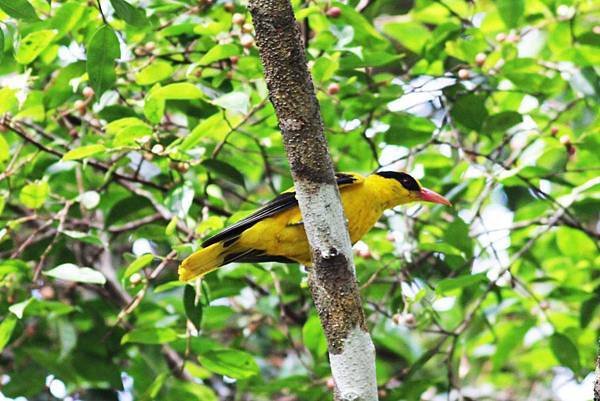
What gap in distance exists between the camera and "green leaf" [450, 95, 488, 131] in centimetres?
452

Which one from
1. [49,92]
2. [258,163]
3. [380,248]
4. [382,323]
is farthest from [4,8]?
[382,323]

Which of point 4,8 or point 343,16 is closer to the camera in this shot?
point 4,8

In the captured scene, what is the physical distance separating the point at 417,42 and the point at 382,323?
1509mm

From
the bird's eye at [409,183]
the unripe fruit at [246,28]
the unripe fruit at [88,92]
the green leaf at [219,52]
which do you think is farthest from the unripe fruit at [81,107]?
the bird's eye at [409,183]

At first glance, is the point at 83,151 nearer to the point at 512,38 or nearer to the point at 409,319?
the point at 409,319

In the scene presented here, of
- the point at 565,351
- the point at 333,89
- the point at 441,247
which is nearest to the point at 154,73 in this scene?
the point at 333,89

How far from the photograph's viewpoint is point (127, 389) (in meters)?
5.12

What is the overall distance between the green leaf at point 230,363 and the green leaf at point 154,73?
1173 millimetres

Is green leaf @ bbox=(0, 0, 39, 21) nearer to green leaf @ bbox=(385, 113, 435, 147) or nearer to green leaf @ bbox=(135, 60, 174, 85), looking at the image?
green leaf @ bbox=(135, 60, 174, 85)

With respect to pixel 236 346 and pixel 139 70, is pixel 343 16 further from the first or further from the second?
pixel 236 346

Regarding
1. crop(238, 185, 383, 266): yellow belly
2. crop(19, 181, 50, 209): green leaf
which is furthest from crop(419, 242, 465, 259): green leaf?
crop(19, 181, 50, 209): green leaf

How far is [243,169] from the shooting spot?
4969 millimetres

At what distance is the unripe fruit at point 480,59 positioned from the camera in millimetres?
4551

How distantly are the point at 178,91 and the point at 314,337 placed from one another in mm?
1273
